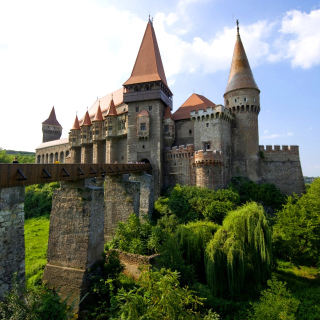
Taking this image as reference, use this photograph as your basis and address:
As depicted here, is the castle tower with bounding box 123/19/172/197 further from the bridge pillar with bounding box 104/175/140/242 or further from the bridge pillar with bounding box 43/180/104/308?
the bridge pillar with bounding box 43/180/104/308

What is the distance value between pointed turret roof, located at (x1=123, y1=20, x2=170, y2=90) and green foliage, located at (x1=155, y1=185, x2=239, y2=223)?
1382cm

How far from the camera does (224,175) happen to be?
77.9 feet

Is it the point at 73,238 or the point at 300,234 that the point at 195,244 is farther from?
the point at 300,234

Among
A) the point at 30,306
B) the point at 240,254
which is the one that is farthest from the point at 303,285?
the point at 30,306

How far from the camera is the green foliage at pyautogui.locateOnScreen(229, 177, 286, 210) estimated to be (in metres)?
22.6

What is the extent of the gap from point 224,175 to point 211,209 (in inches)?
225

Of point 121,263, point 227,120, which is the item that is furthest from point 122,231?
point 227,120

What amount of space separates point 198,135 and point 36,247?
1816 cm

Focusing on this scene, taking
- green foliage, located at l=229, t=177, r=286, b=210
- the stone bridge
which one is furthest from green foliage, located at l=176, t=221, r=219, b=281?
green foliage, located at l=229, t=177, r=286, b=210

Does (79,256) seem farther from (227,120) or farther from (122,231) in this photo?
(227,120)

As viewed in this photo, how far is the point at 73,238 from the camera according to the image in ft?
38.6

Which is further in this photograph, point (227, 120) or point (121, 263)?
point (227, 120)

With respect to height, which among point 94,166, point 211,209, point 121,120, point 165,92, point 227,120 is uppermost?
point 165,92

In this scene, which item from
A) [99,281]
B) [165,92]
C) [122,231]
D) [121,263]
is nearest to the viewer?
[99,281]
